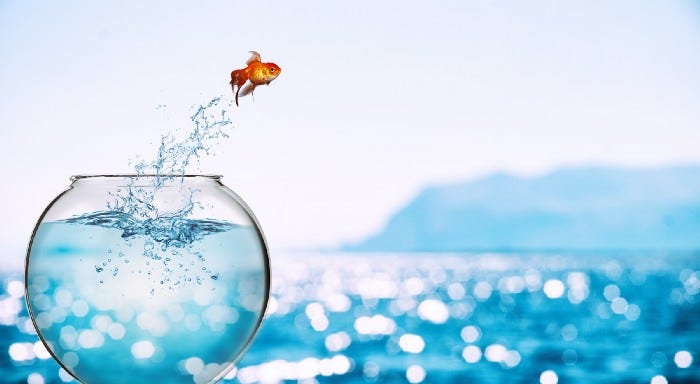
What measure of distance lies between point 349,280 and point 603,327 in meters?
27.1

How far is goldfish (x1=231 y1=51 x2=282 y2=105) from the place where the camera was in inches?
80.5

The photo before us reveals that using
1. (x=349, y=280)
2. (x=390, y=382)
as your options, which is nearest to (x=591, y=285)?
(x=349, y=280)

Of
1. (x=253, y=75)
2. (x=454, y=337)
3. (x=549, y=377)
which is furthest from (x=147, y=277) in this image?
(x=454, y=337)

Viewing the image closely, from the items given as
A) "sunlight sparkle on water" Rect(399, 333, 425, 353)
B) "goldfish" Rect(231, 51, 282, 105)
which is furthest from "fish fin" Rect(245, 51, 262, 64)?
"sunlight sparkle on water" Rect(399, 333, 425, 353)

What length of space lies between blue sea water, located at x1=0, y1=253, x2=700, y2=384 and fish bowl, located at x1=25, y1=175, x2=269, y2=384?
0.09ft

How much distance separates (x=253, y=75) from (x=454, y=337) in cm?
2324

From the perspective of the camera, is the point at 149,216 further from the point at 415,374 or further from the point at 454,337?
the point at 454,337

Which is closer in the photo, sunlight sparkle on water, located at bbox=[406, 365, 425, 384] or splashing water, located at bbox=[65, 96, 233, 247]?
splashing water, located at bbox=[65, 96, 233, 247]

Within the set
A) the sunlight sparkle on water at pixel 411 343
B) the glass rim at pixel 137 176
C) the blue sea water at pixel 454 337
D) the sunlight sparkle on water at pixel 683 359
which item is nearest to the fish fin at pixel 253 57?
the glass rim at pixel 137 176

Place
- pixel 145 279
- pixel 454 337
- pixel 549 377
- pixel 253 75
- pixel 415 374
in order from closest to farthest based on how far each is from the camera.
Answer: pixel 145 279
pixel 253 75
pixel 549 377
pixel 415 374
pixel 454 337

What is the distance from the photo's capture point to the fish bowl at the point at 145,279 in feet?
5.64

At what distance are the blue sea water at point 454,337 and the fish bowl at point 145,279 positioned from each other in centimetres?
3

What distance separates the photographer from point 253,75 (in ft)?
6.71

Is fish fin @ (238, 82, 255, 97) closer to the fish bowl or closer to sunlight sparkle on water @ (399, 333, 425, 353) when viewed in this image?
the fish bowl
